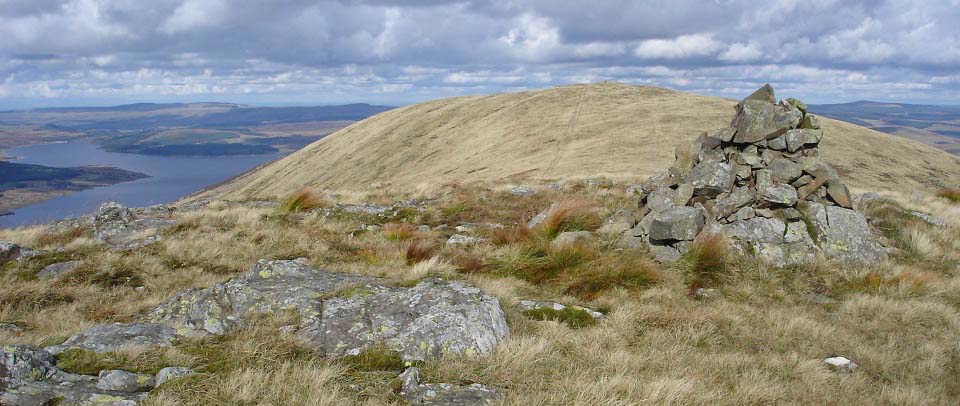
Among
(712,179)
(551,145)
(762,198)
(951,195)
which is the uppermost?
(712,179)

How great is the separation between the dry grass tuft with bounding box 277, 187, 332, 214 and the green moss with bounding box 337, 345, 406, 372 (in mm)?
12185

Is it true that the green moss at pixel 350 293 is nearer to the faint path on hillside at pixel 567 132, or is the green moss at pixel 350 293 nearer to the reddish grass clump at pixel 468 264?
the reddish grass clump at pixel 468 264

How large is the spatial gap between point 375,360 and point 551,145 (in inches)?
1609

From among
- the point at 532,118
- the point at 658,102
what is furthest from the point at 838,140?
the point at 532,118

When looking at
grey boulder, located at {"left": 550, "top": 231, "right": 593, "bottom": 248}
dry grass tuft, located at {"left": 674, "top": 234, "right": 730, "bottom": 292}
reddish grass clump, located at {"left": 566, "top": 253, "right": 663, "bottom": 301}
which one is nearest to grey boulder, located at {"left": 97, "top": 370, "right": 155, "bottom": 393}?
reddish grass clump, located at {"left": 566, "top": 253, "right": 663, "bottom": 301}

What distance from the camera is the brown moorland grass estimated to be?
536 cm

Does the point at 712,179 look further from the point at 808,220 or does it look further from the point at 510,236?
the point at 510,236

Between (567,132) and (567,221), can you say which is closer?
(567,221)

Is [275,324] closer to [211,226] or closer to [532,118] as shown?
[211,226]

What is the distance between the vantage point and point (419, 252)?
36.3ft

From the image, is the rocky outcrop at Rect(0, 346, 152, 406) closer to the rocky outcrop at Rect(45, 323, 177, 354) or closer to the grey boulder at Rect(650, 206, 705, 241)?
the rocky outcrop at Rect(45, 323, 177, 354)

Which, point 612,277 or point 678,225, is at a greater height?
point 678,225

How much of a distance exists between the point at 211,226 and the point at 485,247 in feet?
26.4

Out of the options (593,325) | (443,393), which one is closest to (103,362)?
(443,393)
